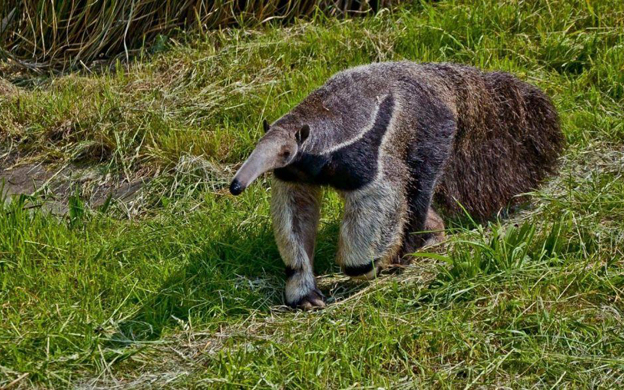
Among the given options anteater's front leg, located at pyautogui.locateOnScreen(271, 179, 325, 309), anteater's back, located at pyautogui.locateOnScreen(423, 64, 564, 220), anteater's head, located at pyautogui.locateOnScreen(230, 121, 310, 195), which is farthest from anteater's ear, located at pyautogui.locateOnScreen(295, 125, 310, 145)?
anteater's back, located at pyautogui.locateOnScreen(423, 64, 564, 220)

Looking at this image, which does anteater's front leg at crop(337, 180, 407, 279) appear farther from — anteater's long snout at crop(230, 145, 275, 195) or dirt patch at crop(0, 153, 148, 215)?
dirt patch at crop(0, 153, 148, 215)

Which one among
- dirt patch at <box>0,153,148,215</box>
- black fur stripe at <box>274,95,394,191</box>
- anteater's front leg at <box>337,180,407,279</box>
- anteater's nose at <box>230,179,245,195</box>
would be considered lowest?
dirt patch at <box>0,153,148,215</box>

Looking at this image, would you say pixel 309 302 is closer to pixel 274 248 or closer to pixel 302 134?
pixel 274 248

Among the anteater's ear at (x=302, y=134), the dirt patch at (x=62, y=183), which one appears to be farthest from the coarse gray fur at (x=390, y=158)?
the dirt patch at (x=62, y=183)

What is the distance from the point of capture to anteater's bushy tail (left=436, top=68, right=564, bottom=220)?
6.48 metres

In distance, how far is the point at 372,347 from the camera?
4867 millimetres

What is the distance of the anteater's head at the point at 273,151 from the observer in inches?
203

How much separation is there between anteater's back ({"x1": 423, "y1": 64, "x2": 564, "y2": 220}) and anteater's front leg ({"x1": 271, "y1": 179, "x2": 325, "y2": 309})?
103 cm

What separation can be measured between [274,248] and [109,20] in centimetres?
361

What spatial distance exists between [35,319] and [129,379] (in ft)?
2.23

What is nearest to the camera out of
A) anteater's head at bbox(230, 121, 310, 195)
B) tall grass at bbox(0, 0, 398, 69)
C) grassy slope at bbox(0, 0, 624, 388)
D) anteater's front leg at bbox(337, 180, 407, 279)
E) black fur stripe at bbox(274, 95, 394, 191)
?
grassy slope at bbox(0, 0, 624, 388)

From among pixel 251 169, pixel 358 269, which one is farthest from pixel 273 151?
pixel 358 269

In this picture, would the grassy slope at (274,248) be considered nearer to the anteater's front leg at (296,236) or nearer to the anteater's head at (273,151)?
the anteater's front leg at (296,236)

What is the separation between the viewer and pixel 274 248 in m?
6.22
